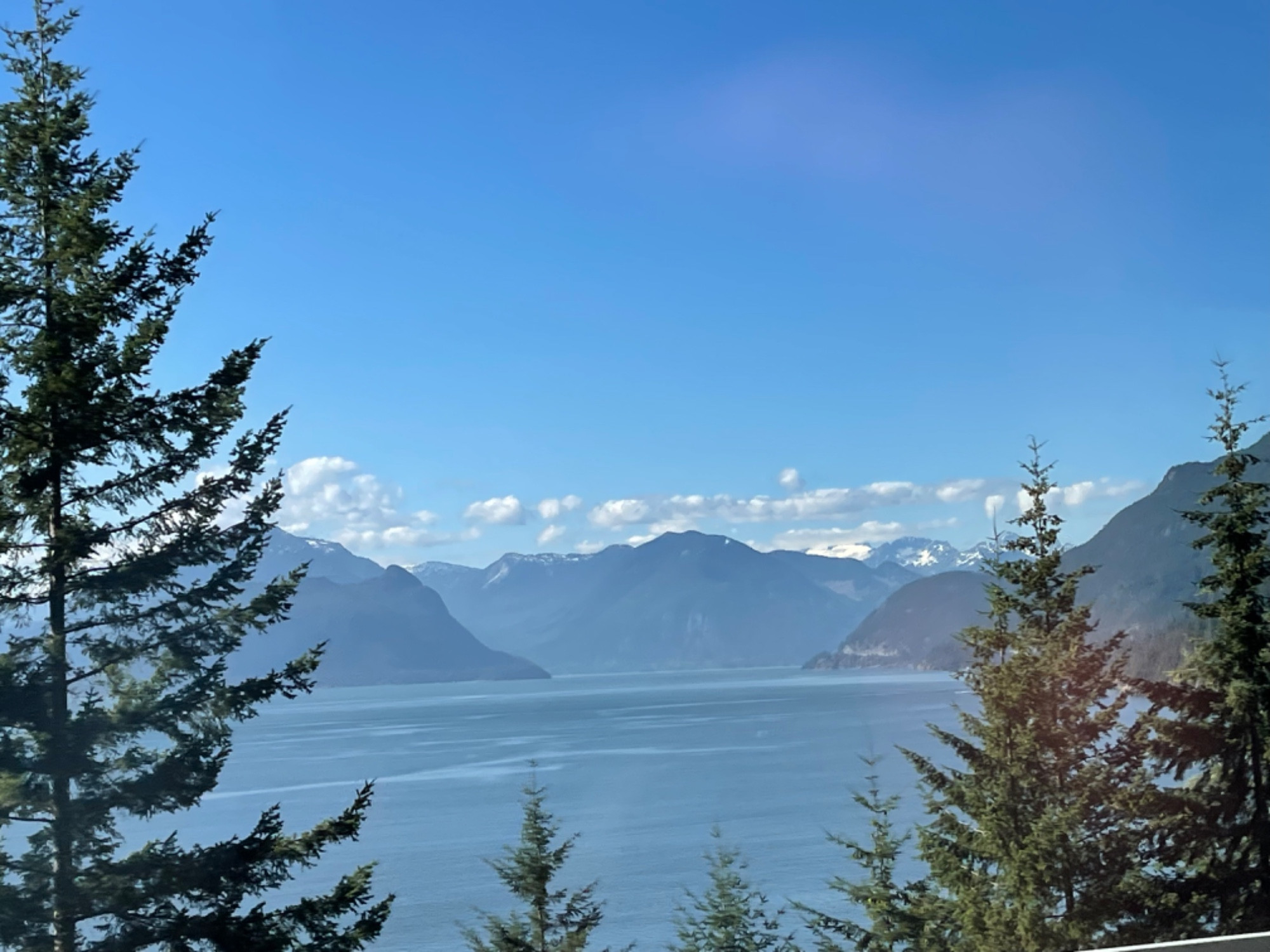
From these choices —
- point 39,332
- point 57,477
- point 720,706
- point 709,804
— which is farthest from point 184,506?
point 720,706

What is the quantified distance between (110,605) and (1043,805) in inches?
361

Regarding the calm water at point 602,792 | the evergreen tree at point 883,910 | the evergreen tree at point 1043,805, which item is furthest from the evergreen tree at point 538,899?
the calm water at point 602,792

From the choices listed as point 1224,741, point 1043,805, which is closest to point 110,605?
point 1043,805

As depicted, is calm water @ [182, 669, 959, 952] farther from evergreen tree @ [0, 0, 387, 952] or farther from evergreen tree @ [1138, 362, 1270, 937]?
evergreen tree @ [0, 0, 387, 952]

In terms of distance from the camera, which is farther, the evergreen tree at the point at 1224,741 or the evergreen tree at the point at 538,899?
the evergreen tree at the point at 538,899

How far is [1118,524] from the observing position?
165 metres

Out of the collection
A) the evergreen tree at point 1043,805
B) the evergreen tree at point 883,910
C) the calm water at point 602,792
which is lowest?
the calm water at point 602,792

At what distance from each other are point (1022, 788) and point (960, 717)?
1097 mm

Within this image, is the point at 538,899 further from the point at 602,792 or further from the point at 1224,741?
the point at 602,792

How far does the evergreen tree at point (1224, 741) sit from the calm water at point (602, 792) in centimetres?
253

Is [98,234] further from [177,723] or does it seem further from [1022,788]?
[1022,788]

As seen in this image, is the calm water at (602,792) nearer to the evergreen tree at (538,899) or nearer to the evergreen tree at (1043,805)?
the evergreen tree at (1043,805)

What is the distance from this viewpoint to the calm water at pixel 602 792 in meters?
39.1

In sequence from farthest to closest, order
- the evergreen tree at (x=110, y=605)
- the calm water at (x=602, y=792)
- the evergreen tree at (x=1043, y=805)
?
the calm water at (x=602, y=792)
the evergreen tree at (x=1043, y=805)
the evergreen tree at (x=110, y=605)
